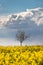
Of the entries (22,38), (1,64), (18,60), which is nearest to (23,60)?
(18,60)

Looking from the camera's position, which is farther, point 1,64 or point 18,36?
point 18,36

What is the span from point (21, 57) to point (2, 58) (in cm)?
103

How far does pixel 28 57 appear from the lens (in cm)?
1180

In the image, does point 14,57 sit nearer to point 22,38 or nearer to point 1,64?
point 1,64

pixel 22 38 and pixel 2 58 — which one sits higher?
pixel 22 38

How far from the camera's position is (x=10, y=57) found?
473 inches

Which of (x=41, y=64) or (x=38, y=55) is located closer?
(x=41, y=64)

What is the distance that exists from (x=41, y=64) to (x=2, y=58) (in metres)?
2.32

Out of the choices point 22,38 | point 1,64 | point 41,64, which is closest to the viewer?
point 41,64

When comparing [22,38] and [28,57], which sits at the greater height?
[22,38]

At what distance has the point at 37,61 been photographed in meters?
11.2

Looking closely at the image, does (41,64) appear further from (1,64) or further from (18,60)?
(1,64)

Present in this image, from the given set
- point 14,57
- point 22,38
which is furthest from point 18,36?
point 14,57

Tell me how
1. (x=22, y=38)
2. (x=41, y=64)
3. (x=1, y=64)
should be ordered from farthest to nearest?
(x=22, y=38) < (x=1, y=64) < (x=41, y=64)
